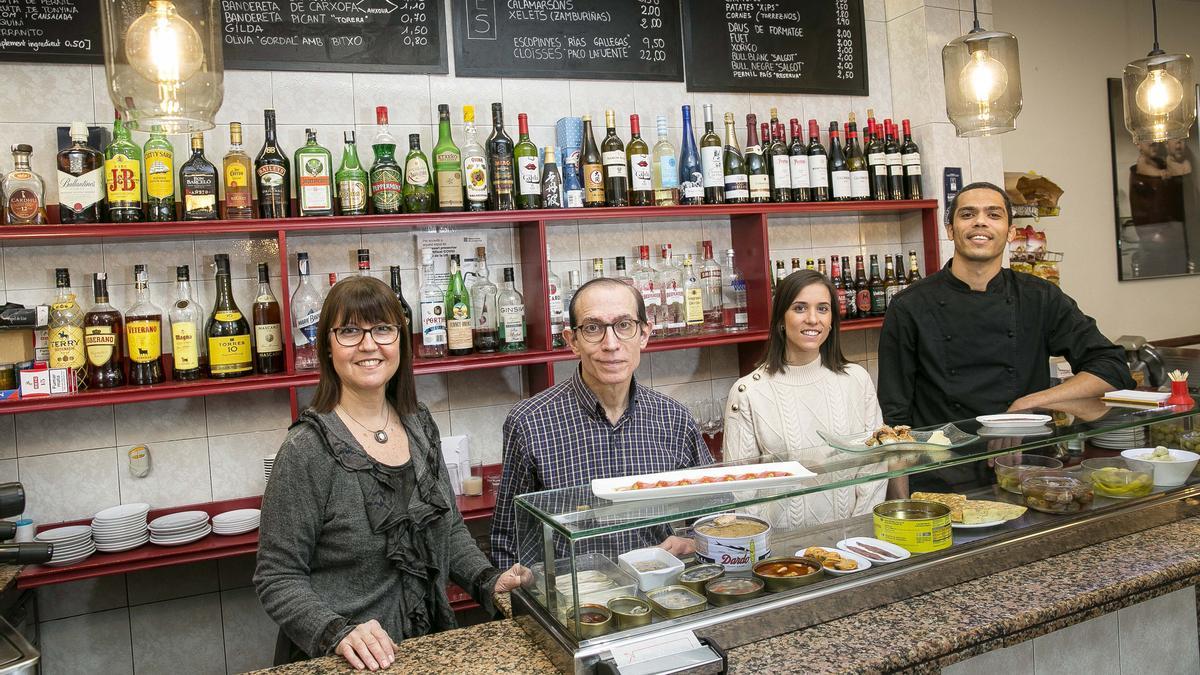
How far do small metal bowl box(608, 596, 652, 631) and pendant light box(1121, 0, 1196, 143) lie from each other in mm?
2639

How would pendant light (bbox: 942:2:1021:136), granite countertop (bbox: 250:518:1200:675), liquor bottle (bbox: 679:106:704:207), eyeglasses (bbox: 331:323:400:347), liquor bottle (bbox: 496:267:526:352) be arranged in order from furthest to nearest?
liquor bottle (bbox: 679:106:704:207)
liquor bottle (bbox: 496:267:526:352)
pendant light (bbox: 942:2:1021:136)
eyeglasses (bbox: 331:323:400:347)
granite countertop (bbox: 250:518:1200:675)

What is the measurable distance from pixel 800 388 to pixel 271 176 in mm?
1854

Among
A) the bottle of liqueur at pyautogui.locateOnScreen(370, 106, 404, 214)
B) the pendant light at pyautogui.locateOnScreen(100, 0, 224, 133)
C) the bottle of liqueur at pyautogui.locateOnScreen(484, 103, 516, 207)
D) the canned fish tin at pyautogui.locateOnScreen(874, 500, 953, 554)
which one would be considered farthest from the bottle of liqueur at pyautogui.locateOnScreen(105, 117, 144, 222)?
the canned fish tin at pyautogui.locateOnScreen(874, 500, 953, 554)

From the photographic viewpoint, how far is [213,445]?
2.98 meters

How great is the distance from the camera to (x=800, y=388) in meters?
2.39

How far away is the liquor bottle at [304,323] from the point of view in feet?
9.50

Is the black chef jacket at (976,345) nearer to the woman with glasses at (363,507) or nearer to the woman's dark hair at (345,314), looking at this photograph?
the woman with glasses at (363,507)

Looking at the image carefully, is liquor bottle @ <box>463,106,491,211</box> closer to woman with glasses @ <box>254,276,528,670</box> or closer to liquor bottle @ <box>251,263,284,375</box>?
liquor bottle @ <box>251,263,284,375</box>

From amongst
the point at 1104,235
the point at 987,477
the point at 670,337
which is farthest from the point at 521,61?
the point at 1104,235

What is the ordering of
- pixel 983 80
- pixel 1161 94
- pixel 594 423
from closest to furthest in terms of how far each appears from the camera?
pixel 594 423
pixel 983 80
pixel 1161 94

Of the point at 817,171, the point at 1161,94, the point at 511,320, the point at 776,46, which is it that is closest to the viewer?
the point at 1161,94

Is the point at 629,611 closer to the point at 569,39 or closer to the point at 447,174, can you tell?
the point at 447,174

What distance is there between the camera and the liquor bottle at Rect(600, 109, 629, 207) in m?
3.28

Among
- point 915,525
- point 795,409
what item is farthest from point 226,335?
point 915,525
